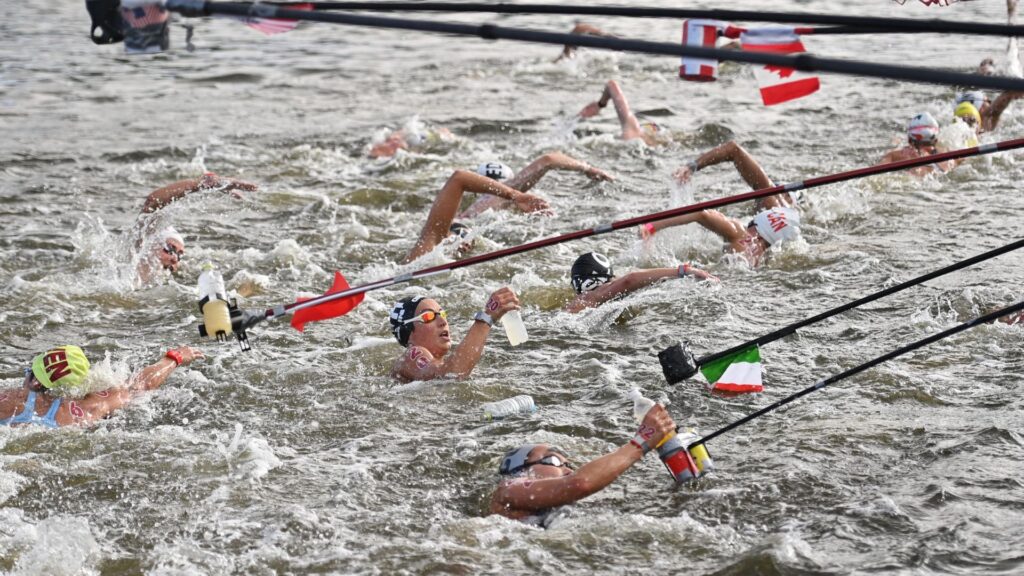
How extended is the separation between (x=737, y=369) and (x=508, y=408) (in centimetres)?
159

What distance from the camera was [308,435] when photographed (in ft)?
24.3

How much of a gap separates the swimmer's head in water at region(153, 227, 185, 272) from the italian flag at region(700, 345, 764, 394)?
18.2ft

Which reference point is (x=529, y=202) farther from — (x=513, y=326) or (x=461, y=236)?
(x=513, y=326)

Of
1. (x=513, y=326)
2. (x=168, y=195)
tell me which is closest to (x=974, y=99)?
(x=513, y=326)

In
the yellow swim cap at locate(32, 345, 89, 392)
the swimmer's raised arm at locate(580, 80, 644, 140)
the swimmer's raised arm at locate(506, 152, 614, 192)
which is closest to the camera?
the yellow swim cap at locate(32, 345, 89, 392)

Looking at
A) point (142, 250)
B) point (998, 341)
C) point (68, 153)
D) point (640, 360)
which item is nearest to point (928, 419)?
point (998, 341)

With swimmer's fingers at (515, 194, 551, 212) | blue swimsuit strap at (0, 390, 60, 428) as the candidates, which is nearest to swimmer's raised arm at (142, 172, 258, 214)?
swimmer's fingers at (515, 194, 551, 212)

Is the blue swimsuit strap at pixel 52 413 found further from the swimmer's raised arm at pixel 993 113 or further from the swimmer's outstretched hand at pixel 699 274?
the swimmer's raised arm at pixel 993 113

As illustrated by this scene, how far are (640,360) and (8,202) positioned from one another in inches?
304

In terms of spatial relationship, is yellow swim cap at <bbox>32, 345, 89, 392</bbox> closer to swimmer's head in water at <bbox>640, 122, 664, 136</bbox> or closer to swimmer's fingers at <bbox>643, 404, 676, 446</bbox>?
swimmer's fingers at <bbox>643, 404, 676, 446</bbox>

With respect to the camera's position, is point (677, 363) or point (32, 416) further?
point (32, 416)

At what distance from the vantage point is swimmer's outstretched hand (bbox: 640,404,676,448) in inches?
230

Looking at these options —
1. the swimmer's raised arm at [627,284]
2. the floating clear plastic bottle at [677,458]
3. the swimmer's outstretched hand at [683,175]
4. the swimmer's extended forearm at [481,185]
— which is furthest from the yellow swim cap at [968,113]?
the floating clear plastic bottle at [677,458]

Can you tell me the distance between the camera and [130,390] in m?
7.94
